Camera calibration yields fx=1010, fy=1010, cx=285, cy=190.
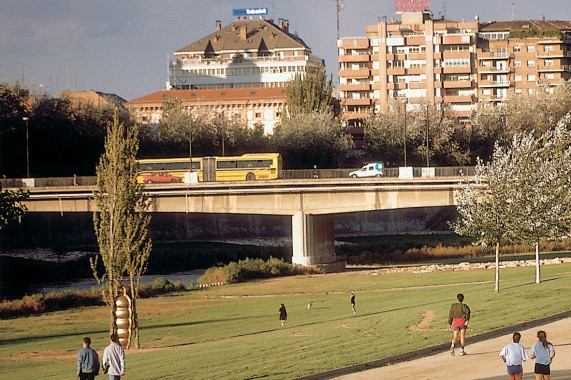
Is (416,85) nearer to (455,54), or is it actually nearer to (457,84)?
(457,84)

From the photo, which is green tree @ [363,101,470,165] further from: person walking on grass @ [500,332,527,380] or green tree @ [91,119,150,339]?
person walking on grass @ [500,332,527,380]

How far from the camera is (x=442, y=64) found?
582ft

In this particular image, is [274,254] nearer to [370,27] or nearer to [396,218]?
[396,218]

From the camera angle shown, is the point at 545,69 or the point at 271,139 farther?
the point at 545,69

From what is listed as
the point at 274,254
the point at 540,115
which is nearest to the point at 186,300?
the point at 274,254

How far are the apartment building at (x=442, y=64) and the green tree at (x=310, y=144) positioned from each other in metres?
38.0

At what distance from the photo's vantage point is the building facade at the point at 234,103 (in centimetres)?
18825

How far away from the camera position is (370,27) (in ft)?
590

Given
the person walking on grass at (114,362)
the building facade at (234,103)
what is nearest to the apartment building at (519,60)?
the building facade at (234,103)

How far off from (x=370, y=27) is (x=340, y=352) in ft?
493

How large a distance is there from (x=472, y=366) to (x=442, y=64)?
15138cm

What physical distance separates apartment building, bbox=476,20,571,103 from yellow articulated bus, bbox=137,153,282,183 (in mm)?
88469

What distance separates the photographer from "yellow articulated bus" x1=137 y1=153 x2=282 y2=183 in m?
100

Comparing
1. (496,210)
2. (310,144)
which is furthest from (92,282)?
(310,144)
